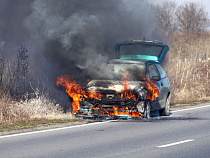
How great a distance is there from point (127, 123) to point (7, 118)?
3.78m

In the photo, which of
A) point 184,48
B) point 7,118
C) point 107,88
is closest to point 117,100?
point 107,88

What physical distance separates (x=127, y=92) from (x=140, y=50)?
4301 millimetres

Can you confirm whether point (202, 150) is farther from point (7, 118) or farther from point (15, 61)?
point (15, 61)

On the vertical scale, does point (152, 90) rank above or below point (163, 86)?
below

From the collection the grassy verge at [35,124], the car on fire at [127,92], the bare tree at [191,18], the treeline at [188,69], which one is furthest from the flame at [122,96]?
the bare tree at [191,18]

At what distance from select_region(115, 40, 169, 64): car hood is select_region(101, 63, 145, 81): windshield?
1735 mm

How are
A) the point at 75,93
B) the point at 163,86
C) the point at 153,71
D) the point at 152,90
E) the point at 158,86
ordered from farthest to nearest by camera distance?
the point at 163,86
the point at 153,71
the point at 158,86
the point at 152,90
the point at 75,93

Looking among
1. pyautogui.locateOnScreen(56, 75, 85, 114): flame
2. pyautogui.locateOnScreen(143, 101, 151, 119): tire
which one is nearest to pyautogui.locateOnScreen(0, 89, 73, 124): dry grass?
pyautogui.locateOnScreen(56, 75, 85, 114): flame

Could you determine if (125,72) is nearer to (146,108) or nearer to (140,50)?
(146,108)

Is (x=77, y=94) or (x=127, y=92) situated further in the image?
(x=77, y=94)

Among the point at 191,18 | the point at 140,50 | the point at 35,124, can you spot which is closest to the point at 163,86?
the point at 140,50

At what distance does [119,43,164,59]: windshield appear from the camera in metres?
16.7

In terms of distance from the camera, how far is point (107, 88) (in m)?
13.9

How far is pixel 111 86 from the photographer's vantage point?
548 inches
